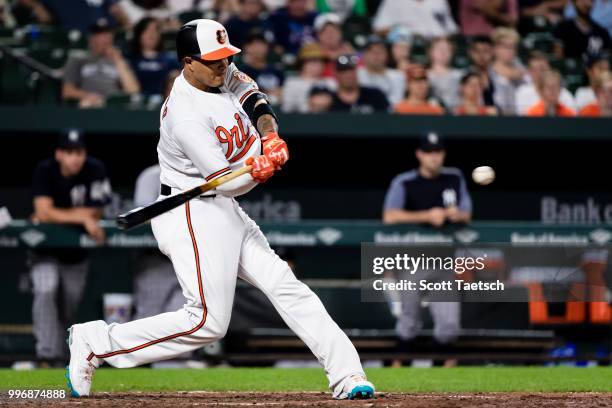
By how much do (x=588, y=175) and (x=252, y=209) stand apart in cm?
321

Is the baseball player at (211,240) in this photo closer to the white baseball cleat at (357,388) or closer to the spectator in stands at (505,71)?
the white baseball cleat at (357,388)

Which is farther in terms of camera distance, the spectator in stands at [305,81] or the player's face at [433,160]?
the spectator in stands at [305,81]

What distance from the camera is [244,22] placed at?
10.4 meters

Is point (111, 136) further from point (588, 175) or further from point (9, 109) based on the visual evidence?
point (588, 175)

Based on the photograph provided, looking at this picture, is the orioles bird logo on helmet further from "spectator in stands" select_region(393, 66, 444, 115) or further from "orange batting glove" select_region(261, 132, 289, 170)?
"spectator in stands" select_region(393, 66, 444, 115)

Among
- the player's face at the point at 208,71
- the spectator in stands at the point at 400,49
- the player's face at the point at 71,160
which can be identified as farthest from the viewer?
the spectator in stands at the point at 400,49

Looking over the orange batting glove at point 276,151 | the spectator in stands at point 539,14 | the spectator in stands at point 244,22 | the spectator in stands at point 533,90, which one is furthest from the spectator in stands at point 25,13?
the orange batting glove at point 276,151

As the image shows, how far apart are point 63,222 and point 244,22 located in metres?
3.35

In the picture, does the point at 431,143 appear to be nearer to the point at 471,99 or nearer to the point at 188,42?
the point at 471,99

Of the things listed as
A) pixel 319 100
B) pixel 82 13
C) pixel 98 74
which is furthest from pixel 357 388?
pixel 82 13

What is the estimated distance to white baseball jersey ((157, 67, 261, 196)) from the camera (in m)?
4.69

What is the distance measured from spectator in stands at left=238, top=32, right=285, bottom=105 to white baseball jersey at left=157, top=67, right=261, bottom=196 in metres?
4.58

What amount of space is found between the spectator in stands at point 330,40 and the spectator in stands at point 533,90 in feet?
5.66

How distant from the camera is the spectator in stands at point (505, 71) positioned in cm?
1003
